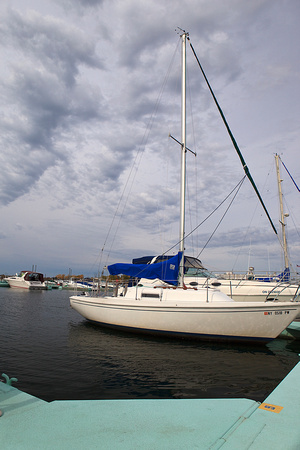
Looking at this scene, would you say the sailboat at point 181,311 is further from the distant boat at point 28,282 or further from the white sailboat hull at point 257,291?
the distant boat at point 28,282

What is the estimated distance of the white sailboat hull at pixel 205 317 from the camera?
9828mm

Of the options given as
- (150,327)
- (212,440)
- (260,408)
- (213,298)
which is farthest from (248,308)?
(212,440)

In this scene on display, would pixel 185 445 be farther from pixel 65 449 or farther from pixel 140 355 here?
pixel 140 355

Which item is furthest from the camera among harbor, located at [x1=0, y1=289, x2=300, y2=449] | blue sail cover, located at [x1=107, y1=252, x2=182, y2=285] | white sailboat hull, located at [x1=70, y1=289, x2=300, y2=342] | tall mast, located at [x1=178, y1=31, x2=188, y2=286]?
tall mast, located at [x1=178, y1=31, x2=188, y2=286]

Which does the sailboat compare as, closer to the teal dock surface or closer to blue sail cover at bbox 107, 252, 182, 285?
blue sail cover at bbox 107, 252, 182, 285

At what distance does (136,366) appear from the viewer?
7.57 m

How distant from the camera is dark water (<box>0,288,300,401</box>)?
5730 millimetres

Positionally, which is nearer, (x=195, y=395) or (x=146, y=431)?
(x=146, y=431)

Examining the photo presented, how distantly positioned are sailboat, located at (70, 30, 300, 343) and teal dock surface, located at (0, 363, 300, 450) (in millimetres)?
7162

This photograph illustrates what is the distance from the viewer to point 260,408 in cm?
270

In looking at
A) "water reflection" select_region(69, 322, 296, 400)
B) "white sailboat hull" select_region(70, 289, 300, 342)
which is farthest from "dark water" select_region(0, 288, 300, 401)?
"white sailboat hull" select_region(70, 289, 300, 342)

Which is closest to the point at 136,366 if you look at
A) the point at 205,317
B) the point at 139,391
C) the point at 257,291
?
the point at 139,391

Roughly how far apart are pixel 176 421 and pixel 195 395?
3417 mm

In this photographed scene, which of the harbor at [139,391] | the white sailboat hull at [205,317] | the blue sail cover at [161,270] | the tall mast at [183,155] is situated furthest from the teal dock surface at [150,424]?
the tall mast at [183,155]
